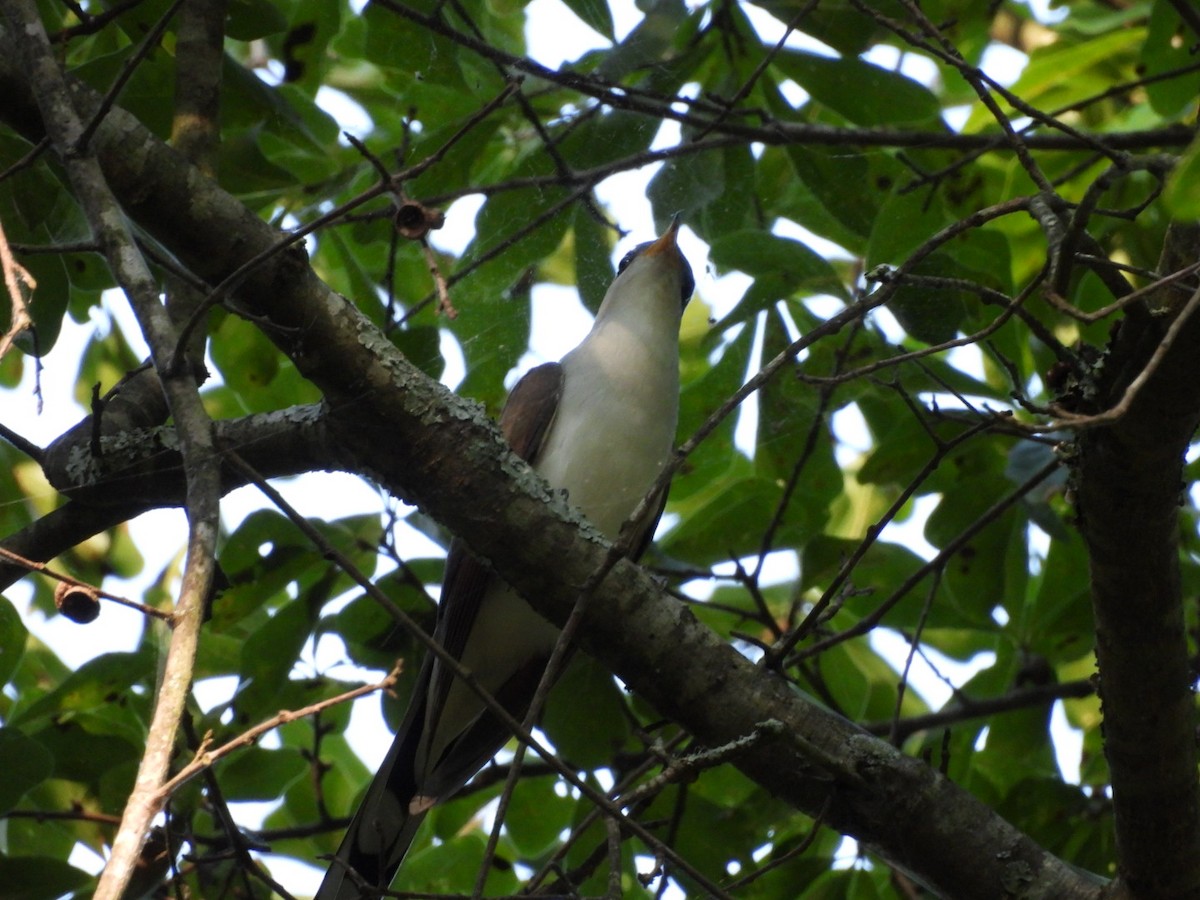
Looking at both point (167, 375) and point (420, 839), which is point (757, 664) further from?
point (420, 839)

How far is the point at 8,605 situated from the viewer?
300 centimetres

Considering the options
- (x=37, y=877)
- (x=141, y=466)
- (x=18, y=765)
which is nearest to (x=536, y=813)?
(x=37, y=877)

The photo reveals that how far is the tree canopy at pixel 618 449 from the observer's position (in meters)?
2.29

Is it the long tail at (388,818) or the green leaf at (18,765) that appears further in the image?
the long tail at (388,818)

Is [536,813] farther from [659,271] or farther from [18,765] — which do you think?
[659,271]

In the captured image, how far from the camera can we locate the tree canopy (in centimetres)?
229

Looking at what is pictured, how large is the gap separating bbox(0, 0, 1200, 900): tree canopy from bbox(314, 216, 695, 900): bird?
156mm

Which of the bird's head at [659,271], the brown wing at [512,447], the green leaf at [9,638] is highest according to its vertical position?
the bird's head at [659,271]

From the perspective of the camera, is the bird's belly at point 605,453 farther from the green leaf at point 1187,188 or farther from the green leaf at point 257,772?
the green leaf at point 1187,188

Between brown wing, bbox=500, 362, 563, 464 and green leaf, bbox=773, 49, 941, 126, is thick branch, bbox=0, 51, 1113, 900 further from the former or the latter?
green leaf, bbox=773, 49, 941, 126

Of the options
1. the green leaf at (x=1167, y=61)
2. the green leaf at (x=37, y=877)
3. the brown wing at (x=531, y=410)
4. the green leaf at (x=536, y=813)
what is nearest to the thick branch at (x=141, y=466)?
the green leaf at (x=37, y=877)

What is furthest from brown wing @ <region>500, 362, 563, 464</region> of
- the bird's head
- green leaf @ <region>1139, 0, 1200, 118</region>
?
green leaf @ <region>1139, 0, 1200, 118</region>

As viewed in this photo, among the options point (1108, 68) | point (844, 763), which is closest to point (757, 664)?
point (844, 763)

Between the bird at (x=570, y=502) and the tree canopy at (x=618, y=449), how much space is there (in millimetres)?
156
